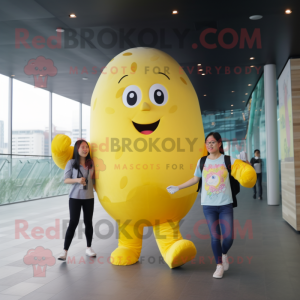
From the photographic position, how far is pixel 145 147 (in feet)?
12.4

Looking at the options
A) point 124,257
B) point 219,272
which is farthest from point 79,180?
point 219,272

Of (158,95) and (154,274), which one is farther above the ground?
(158,95)

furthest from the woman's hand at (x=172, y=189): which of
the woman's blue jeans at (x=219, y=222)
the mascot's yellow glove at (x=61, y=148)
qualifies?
the mascot's yellow glove at (x=61, y=148)

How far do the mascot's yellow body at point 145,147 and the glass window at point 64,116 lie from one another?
29.9 ft

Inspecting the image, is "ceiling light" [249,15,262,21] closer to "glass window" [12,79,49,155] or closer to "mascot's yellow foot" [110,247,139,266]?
"mascot's yellow foot" [110,247,139,266]

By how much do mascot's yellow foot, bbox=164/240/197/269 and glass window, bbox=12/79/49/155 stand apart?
8589 millimetres

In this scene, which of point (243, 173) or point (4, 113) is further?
point (4, 113)

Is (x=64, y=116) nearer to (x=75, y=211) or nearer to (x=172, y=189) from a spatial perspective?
(x=75, y=211)

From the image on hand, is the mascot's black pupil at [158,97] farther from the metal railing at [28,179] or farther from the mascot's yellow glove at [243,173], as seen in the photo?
the metal railing at [28,179]

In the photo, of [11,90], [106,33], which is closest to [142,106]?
Answer: [106,33]

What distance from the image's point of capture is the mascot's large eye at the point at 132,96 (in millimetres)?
3883

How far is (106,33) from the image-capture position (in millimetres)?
6395

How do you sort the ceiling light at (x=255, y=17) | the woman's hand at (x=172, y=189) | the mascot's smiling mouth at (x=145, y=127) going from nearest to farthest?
the woman's hand at (x=172, y=189) → the mascot's smiling mouth at (x=145, y=127) → the ceiling light at (x=255, y=17)

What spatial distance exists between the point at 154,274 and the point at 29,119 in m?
9.28
